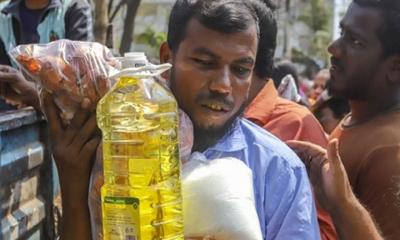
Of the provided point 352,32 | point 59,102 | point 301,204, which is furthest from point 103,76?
point 352,32

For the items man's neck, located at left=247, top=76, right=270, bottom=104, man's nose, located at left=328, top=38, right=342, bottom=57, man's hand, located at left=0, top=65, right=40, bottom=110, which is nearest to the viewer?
man's hand, located at left=0, top=65, right=40, bottom=110

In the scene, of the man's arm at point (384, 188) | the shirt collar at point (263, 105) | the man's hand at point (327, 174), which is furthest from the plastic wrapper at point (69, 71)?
the shirt collar at point (263, 105)

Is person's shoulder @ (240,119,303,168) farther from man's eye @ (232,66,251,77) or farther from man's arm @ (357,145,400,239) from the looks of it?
man's arm @ (357,145,400,239)

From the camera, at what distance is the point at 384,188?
2514mm

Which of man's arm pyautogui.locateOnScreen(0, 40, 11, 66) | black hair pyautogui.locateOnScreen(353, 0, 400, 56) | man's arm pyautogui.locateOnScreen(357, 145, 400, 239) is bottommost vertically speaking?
man's arm pyautogui.locateOnScreen(357, 145, 400, 239)

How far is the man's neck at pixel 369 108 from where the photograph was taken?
2.85 m

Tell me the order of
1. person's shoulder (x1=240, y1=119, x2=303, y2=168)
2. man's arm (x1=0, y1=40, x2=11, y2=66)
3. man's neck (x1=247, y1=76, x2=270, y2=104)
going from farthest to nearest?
man's arm (x1=0, y1=40, x2=11, y2=66) < man's neck (x1=247, y1=76, x2=270, y2=104) < person's shoulder (x1=240, y1=119, x2=303, y2=168)

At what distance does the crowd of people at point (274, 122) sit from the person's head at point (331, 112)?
7.64 ft

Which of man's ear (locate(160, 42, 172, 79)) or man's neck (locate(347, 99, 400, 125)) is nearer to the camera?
man's ear (locate(160, 42, 172, 79))

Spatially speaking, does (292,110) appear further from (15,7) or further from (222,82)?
(15,7)

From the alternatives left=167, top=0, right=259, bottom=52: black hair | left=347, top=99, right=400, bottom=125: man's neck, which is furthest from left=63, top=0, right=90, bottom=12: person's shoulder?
left=167, top=0, right=259, bottom=52: black hair

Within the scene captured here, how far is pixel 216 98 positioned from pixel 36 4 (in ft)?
7.53

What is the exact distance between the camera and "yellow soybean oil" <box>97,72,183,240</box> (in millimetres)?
1489

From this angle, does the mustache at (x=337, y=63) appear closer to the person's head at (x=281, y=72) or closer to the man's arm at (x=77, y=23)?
the man's arm at (x=77, y=23)
